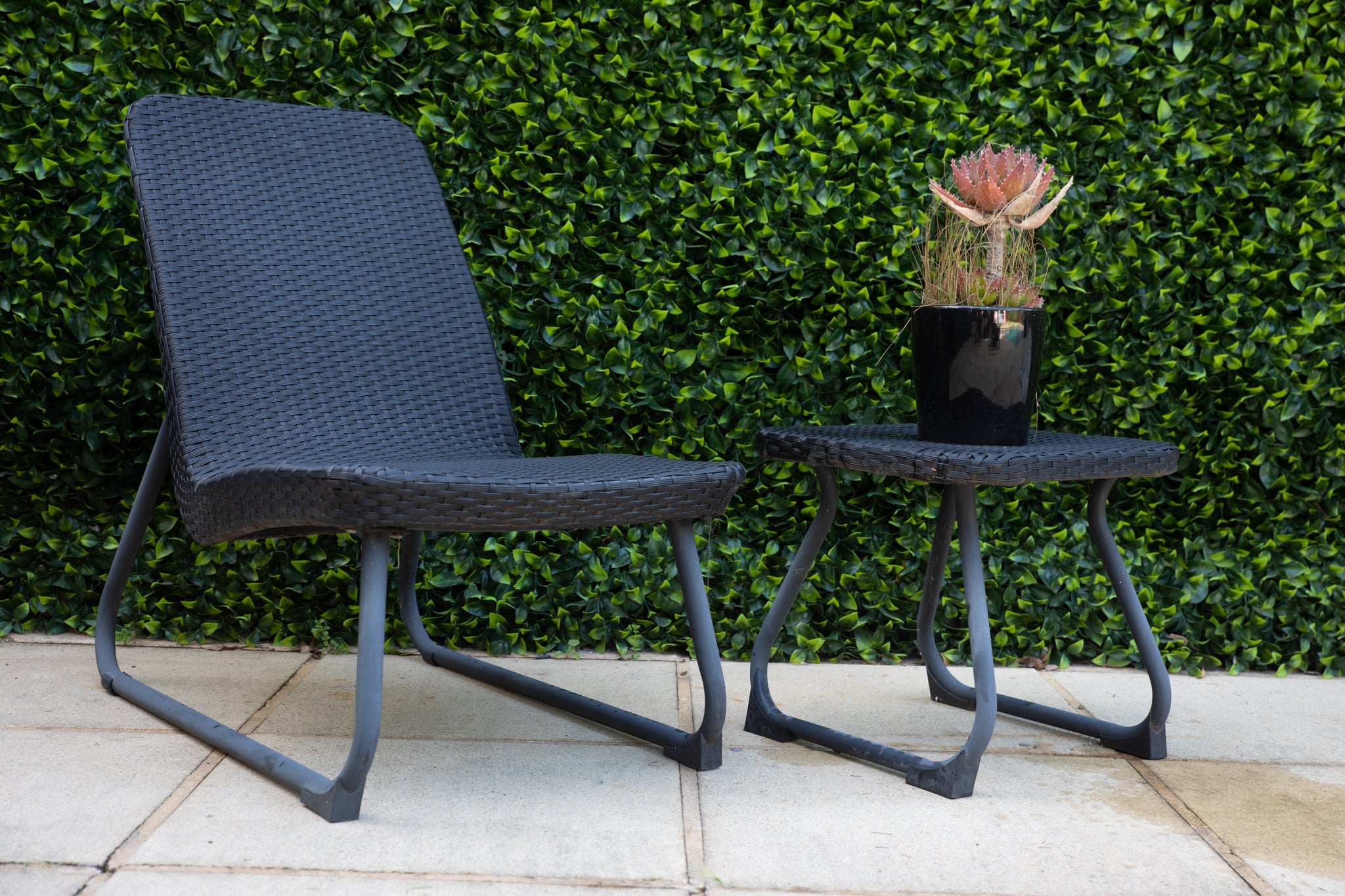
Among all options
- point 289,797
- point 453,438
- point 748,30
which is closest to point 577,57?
point 748,30

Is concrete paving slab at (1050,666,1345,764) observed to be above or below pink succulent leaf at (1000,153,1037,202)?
below

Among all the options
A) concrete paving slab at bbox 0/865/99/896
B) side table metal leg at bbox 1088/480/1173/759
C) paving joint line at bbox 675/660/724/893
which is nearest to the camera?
concrete paving slab at bbox 0/865/99/896

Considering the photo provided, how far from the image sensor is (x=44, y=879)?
1346 millimetres

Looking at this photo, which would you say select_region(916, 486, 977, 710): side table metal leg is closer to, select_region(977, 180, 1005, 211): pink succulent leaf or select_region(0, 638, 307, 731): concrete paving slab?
select_region(977, 180, 1005, 211): pink succulent leaf

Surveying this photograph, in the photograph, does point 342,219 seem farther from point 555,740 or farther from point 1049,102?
point 1049,102

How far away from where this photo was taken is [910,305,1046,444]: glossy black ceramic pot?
5.65 feet

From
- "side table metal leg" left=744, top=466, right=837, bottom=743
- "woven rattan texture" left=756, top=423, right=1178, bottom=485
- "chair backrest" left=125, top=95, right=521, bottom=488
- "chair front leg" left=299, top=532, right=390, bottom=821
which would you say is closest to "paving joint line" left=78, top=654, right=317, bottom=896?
"chair front leg" left=299, top=532, right=390, bottom=821

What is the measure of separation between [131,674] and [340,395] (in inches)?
29.0

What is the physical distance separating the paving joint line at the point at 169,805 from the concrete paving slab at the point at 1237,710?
1506 millimetres

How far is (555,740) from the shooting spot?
1912mm

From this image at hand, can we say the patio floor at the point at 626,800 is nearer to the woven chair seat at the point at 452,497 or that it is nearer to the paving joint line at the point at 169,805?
the paving joint line at the point at 169,805

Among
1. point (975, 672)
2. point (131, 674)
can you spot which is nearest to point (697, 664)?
point (975, 672)

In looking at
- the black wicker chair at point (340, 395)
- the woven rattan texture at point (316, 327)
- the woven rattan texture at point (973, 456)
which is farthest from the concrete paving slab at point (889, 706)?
the woven rattan texture at point (316, 327)

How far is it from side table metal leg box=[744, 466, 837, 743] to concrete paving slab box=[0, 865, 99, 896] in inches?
40.4
